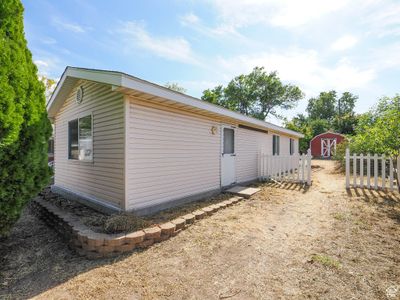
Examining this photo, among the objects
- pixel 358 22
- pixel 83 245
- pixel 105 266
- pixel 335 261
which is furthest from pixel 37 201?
pixel 358 22

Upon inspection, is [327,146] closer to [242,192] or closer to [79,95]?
[242,192]

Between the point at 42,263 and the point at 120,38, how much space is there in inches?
304

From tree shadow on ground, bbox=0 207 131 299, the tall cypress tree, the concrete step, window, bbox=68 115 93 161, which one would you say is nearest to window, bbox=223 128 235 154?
the concrete step

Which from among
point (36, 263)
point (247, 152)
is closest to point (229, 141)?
point (247, 152)

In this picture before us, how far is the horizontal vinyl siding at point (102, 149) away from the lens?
4.36m

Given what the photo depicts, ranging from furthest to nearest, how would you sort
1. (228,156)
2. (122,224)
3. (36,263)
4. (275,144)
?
(275,144), (228,156), (122,224), (36,263)

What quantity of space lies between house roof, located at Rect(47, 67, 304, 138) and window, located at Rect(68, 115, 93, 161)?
40.0 inches

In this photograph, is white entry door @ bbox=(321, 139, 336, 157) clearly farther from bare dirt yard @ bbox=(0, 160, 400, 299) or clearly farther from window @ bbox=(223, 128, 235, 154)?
bare dirt yard @ bbox=(0, 160, 400, 299)

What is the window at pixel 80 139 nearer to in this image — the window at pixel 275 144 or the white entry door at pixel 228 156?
the white entry door at pixel 228 156

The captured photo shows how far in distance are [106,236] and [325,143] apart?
30.5 meters

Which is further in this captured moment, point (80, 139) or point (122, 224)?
point (80, 139)

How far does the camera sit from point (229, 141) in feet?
24.9

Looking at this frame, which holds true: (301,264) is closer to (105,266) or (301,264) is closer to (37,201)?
(105,266)

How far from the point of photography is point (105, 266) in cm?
281
